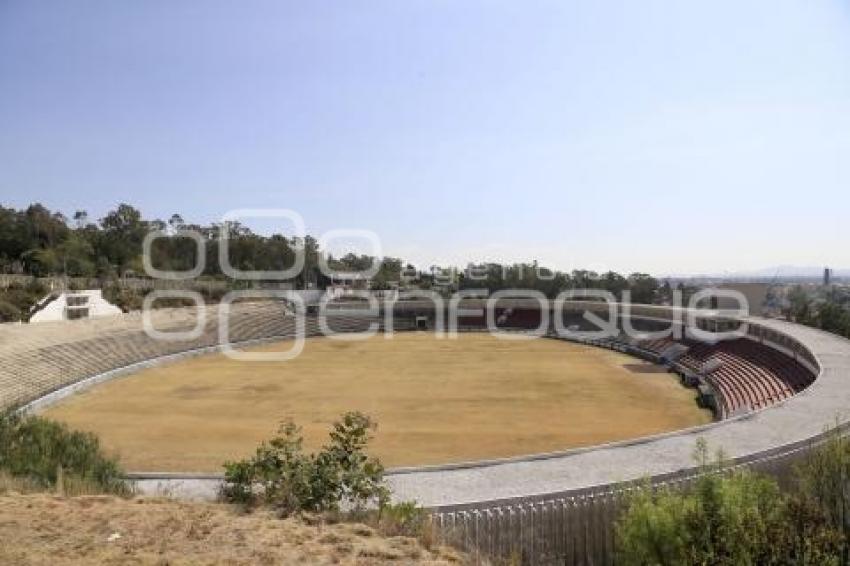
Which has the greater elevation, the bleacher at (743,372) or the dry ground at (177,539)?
the dry ground at (177,539)

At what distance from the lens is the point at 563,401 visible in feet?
86.5

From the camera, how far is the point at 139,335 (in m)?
39.1

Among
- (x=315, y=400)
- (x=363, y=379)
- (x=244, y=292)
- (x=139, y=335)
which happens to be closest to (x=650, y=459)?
(x=315, y=400)

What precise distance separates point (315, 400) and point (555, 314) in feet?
102

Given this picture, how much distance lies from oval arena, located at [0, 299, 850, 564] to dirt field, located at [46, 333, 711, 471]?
666mm

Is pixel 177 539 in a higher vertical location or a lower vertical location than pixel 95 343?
higher

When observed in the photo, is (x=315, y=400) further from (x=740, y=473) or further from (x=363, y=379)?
(x=740, y=473)

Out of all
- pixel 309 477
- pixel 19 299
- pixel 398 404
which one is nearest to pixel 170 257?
pixel 19 299

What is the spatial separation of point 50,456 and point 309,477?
4.57m

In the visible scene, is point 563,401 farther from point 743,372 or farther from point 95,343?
point 95,343

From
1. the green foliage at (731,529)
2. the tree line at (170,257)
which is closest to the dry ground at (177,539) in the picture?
the green foliage at (731,529)

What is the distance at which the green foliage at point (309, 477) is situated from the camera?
362 inches

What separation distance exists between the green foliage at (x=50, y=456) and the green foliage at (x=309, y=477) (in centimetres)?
241

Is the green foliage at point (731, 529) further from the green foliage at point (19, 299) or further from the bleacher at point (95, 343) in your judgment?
the green foliage at point (19, 299)
